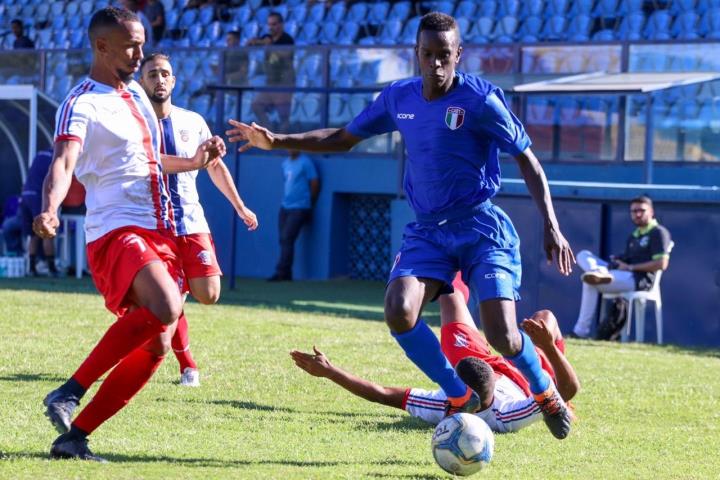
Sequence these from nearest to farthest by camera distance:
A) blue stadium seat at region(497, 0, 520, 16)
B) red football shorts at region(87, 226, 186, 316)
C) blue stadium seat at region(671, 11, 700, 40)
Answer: red football shorts at region(87, 226, 186, 316) → blue stadium seat at region(671, 11, 700, 40) → blue stadium seat at region(497, 0, 520, 16)

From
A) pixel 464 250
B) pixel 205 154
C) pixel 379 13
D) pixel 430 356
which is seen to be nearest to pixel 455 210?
pixel 464 250

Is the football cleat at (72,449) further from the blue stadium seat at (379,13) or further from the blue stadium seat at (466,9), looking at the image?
the blue stadium seat at (379,13)

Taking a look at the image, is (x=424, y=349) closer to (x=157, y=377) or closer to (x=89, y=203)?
(x=89, y=203)

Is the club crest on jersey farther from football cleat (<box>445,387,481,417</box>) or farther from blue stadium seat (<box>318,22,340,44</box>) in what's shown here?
blue stadium seat (<box>318,22,340,44</box>)

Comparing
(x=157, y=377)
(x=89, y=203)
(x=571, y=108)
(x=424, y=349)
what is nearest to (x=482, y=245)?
(x=424, y=349)

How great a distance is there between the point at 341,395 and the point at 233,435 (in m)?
1.75

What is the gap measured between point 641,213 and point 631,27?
5641 millimetres

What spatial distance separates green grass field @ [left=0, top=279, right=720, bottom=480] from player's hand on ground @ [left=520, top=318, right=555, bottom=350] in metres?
0.52

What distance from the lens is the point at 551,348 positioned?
711 centimetres

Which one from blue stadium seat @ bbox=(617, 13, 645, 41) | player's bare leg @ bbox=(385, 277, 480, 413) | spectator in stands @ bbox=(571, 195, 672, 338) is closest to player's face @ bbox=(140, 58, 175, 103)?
player's bare leg @ bbox=(385, 277, 480, 413)

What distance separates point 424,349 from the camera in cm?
666

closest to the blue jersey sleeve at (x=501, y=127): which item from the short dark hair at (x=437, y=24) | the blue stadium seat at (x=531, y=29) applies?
the short dark hair at (x=437, y=24)

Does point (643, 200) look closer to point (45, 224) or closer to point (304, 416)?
point (304, 416)

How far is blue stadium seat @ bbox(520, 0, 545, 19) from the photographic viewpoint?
769 inches
